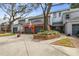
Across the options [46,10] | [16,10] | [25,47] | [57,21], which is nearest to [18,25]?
[16,10]

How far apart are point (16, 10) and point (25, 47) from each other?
673mm

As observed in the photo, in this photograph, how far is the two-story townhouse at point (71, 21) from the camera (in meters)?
3.76

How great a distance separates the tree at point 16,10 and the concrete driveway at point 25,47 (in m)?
0.29

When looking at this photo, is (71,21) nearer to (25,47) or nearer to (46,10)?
(46,10)

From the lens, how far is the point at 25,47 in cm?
365

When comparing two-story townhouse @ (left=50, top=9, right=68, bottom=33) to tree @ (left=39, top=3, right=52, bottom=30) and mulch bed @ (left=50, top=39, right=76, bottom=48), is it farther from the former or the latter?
mulch bed @ (left=50, top=39, right=76, bottom=48)

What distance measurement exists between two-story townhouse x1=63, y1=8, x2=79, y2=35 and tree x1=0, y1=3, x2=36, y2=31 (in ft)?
1.96

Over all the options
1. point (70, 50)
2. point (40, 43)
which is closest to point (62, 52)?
point (70, 50)

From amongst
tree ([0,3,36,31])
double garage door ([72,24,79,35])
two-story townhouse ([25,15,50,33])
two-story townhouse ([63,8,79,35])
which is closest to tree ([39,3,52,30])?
two-story townhouse ([25,15,50,33])

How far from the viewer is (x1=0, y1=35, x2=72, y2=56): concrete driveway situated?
11.7ft

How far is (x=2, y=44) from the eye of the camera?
3.66 meters

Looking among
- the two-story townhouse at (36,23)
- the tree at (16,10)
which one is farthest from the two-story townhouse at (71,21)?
the tree at (16,10)

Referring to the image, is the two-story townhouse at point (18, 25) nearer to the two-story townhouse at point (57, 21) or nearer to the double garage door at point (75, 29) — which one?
the two-story townhouse at point (57, 21)

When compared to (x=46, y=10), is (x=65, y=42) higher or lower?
lower
